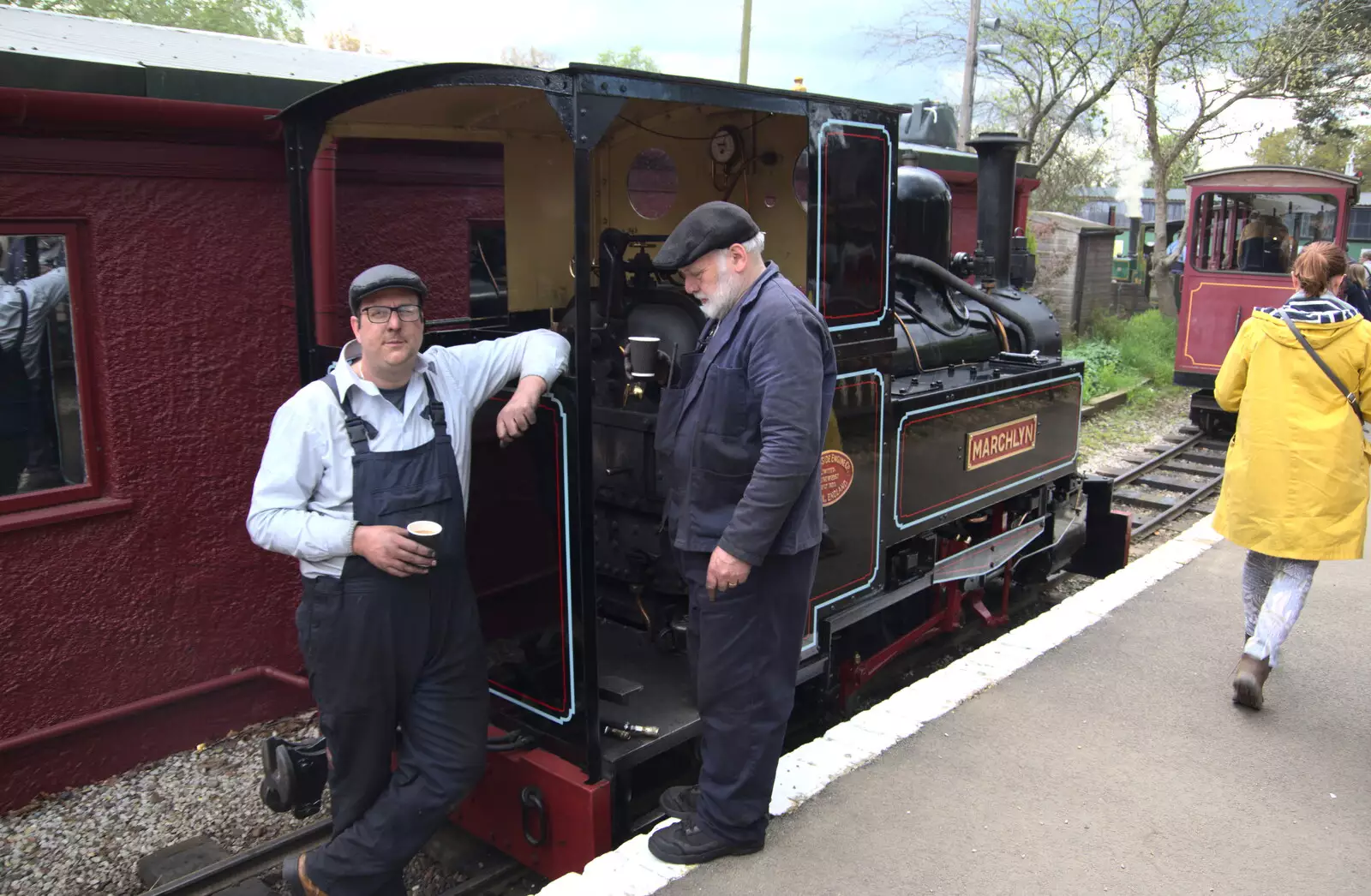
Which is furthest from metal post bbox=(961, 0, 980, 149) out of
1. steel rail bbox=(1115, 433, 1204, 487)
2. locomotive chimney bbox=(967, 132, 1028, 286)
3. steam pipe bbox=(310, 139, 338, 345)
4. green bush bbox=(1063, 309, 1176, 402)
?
steam pipe bbox=(310, 139, 338, 345)

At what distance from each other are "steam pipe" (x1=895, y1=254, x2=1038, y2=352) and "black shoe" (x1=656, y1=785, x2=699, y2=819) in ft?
8.49

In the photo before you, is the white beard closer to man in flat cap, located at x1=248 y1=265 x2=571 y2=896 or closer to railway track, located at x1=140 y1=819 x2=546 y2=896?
man in flat cap, located at x1=248 y1=265 x2=571 y2=896

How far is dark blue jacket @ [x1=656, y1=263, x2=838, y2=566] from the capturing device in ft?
8.72

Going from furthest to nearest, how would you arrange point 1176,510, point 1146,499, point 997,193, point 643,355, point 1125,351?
point 1125,351
point 1146,499
point 1176,510
point 997,193
point 643,355

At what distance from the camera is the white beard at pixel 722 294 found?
281 cm

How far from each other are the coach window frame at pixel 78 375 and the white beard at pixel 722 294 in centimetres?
268

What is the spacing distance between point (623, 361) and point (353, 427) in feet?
4.54

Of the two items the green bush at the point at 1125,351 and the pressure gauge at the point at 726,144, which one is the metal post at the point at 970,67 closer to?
the green bush at the point at 1125,351

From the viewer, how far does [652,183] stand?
181 inches

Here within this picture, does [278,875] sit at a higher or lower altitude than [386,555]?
lower

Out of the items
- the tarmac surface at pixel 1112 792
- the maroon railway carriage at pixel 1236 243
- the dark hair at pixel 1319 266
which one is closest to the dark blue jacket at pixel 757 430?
the tarmac surface at pixel 1112 792

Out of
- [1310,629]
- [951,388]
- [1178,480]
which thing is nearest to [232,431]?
[951,388]

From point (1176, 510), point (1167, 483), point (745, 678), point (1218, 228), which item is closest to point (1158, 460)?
point (1167, 483)

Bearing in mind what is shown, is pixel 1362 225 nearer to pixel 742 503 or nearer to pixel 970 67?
pixel 970 67
